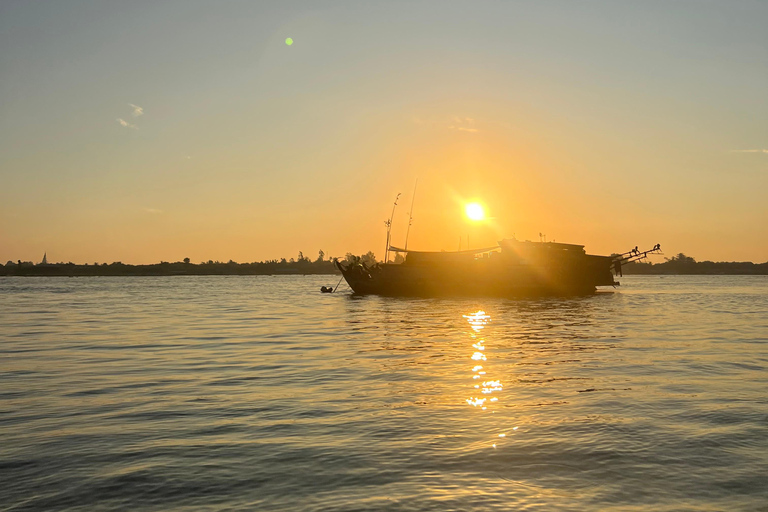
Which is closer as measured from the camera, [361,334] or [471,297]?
[361,334]

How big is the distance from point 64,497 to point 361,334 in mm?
21774

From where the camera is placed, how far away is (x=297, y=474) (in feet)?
24.2

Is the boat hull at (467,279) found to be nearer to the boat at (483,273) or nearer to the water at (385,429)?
the boat at (483,273)

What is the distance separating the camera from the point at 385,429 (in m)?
9.70

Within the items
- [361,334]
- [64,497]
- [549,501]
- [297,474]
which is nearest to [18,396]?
[64,497]

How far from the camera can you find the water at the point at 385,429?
6711mm

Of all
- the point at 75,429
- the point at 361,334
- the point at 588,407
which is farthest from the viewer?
the point at 361,334

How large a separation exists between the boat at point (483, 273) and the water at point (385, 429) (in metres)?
52.7

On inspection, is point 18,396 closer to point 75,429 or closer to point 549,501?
point 75,429

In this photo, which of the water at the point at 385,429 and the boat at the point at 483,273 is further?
the boat at the point at 483,273

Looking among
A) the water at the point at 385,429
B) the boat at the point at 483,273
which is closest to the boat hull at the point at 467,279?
the boat at the point at 483,273

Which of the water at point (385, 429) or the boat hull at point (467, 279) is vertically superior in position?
the boat hull at point (467, 279)

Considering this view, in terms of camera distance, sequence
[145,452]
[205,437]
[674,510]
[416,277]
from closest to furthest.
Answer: [674,510], [145,452], [205,437], [416,277]

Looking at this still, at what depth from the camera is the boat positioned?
74562 millimetres
